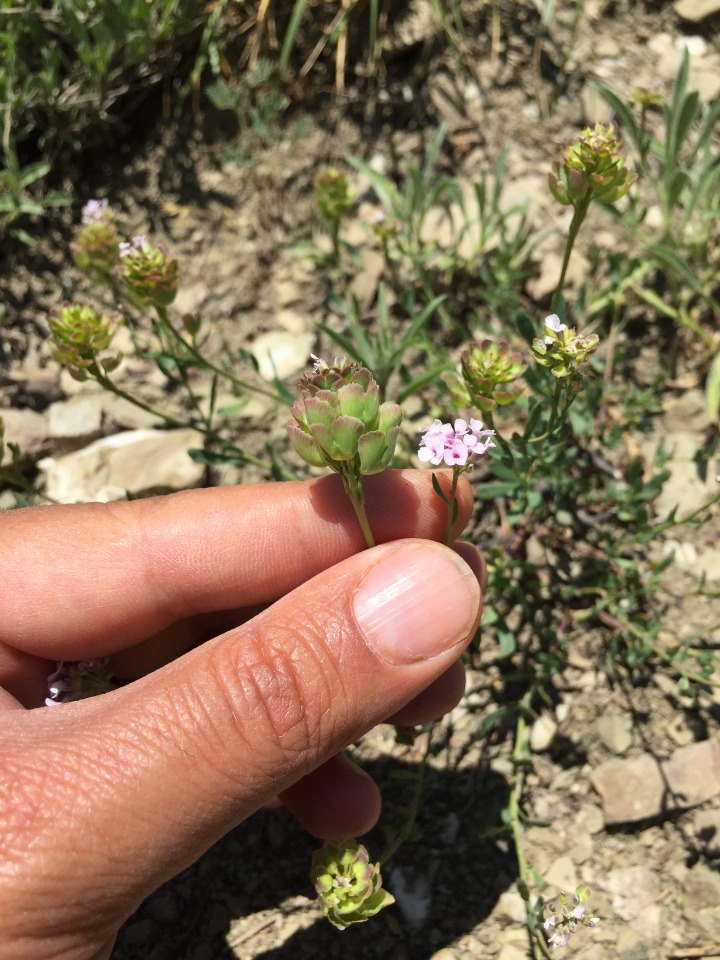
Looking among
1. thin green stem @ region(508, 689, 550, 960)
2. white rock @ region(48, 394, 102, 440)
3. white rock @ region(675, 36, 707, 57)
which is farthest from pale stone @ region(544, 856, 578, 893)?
white rock @ region(675, 36, 707, 57)

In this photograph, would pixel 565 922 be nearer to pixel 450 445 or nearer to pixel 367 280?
pixel 450 445

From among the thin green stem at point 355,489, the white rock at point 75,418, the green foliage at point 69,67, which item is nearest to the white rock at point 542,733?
the thin green stem at point 355,489

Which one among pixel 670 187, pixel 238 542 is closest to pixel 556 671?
pixel 238 542

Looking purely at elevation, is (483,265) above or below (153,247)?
below

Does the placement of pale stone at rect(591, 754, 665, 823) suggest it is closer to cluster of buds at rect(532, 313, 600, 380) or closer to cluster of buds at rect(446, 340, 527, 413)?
cluster of buds at rect(446, 340, 527, 413)

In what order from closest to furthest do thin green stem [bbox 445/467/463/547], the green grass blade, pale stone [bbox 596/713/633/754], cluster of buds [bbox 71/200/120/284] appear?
thin green stem [bbox 445/467/463/547] → pale stone [bbox 596/713/633/754] → cluster of buds [bbox 71/200/120/284] → the green grass blade

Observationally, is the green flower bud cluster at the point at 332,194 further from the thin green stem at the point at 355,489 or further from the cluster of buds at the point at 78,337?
the thin green stem at the point at 355,489

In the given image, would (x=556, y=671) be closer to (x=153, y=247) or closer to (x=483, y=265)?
(x=483, y=265)
